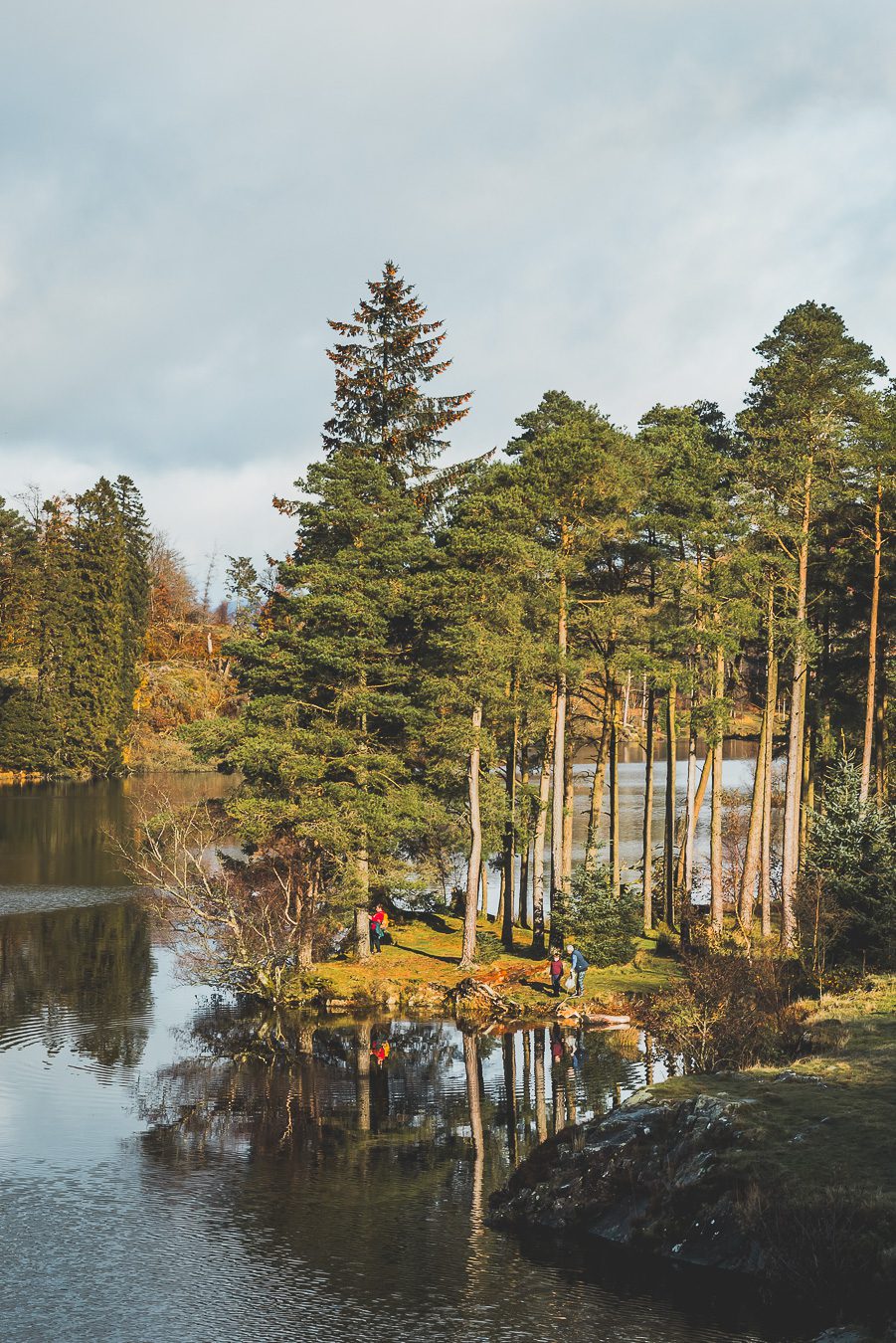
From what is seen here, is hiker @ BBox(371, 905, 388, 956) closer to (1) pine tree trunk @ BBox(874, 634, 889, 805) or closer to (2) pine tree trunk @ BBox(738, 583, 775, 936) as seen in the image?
(2) pine tree trunk @ BBox(738, 583, 775, 936)

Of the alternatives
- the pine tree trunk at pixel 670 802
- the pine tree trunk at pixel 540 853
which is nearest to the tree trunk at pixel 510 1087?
the pine tree trunk at pixel 540 853

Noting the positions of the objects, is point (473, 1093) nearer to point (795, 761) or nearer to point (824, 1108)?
point (824, 1108)

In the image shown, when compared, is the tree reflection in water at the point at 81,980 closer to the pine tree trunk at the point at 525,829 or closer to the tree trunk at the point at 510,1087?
the tree trunk at the point at 510,1087

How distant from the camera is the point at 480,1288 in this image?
513 inches

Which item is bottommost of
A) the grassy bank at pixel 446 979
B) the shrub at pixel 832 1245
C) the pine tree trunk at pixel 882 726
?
the grassy bank at pixel 446 979

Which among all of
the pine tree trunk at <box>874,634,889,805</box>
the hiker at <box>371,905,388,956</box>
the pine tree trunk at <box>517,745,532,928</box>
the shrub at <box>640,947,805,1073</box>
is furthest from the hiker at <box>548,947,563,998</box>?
the pine tree trunk at <box>874,634,889,805</box>

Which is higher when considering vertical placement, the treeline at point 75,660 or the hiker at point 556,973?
the treeline at point 75,660

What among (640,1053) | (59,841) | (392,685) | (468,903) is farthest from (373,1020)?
(59,841)

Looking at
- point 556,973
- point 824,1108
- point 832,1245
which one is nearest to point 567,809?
point 556,973

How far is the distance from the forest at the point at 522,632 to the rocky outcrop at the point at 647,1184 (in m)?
10.6

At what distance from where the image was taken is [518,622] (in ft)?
98.2

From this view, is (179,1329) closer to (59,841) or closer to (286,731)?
(286,731)

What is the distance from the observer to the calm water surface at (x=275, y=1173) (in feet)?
40.6

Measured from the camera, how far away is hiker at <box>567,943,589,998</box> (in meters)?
28.0
